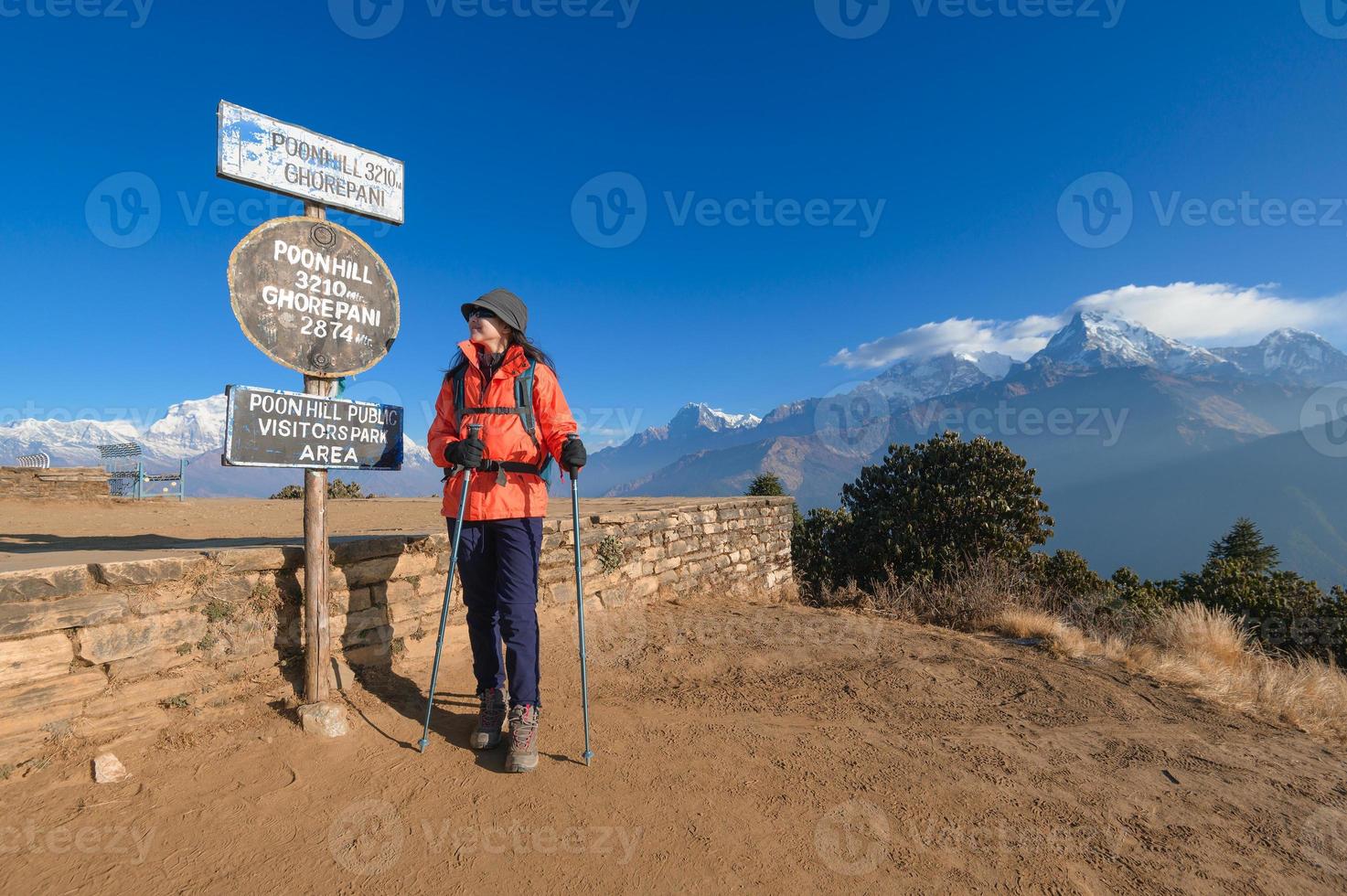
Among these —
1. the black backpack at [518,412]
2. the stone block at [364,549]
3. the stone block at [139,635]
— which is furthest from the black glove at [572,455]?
the stone block at [139,635]

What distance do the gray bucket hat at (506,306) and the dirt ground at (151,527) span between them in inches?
80.4

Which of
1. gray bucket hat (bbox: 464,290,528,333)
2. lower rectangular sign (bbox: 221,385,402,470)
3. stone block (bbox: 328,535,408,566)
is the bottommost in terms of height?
stone block (bbox: 328,535,408,566)

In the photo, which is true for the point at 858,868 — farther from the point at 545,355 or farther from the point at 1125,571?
the point at 1125,571

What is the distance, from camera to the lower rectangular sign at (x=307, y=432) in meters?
3.10

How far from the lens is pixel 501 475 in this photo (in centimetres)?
312

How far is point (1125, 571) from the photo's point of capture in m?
16.5

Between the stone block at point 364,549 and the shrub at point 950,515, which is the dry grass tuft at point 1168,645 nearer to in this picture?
the shrub at point 950,515

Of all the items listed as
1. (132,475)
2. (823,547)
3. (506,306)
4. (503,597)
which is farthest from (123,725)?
(823,547)

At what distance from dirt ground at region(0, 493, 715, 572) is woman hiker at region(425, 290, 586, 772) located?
1.57 metres

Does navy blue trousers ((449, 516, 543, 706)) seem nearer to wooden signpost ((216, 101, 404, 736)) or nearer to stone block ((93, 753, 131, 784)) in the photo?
wooden signpost ((216, 101, 404, 736))

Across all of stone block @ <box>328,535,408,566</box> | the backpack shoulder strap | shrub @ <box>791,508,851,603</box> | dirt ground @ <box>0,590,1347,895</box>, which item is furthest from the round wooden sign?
shrub @ <box>791,508,851,603</box>

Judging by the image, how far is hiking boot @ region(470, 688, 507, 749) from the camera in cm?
305

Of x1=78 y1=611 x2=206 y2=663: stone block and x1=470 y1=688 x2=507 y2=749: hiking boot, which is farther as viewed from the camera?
x1=470 y1=688 x2=507 y2=749: hiking boot

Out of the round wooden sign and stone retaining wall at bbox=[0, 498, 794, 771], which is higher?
the round wooden sign
